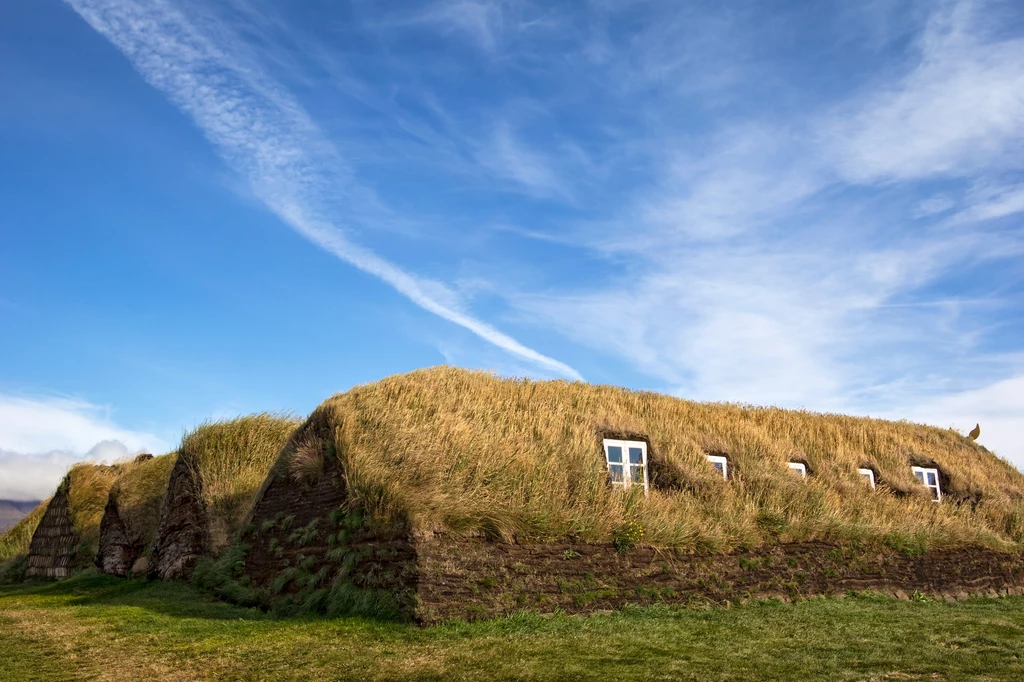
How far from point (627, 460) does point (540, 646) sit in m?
7.24

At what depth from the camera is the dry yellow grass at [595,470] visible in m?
13.5

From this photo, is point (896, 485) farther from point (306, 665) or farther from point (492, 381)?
point (306, 665)

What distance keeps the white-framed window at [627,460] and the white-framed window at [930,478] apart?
12.0 meters

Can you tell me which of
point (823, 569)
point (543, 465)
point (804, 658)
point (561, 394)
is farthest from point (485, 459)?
point (823, 569)

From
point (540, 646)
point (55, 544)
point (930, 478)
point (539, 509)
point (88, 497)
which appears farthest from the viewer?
point (55, 544)

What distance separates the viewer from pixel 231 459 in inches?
828

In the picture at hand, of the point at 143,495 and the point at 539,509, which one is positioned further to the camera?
the point at 143,495

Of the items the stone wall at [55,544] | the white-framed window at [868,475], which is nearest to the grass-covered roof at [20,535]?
the stone wall at [55,544]

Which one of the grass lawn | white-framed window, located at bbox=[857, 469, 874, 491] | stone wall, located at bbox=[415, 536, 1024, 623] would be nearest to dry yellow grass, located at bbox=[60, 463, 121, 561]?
the grass lawn

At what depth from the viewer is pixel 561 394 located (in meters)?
18.8

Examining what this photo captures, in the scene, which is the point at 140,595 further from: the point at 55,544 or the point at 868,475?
the point at 868,475

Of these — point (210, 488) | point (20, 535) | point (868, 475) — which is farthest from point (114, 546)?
point (868, 475)

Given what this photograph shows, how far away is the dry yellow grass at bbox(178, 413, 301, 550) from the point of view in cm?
1970

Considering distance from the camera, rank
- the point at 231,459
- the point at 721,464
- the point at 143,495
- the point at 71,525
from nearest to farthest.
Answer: the point at 721,464
the point at 231,459
the point at 143,495
the point at 71,525
